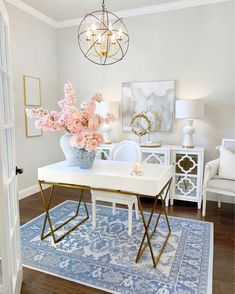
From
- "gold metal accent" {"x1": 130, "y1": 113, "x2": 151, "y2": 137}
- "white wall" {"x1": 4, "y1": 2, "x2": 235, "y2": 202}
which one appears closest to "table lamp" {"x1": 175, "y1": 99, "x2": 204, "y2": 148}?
"white wall" {"x1": 4, "y1": 2, "x2": 235, "y2": 202}

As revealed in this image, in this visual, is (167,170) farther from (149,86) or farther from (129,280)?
(149,86)

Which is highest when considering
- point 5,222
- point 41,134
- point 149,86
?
point 149,86

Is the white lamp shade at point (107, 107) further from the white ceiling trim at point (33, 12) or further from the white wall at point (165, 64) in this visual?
the white ceiling trim at point (33, 12)

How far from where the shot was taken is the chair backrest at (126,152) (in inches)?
112

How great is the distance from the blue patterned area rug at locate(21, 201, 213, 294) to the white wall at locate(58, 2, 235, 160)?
4.96ft

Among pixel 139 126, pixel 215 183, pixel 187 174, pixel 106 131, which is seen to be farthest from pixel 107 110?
pixel 215 183

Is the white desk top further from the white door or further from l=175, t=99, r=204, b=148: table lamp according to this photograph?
l=175, t=99, r=204, b=148: table lamp

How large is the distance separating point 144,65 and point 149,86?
0.36 m

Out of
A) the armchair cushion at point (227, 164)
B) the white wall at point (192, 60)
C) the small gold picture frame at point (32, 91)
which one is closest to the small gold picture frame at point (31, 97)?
the small gold picture frame at point (32, 91)

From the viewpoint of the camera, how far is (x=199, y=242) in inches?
94.7

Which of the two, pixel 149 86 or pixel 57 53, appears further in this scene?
pixel 57 53

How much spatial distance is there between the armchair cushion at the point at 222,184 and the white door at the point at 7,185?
231 centimetres

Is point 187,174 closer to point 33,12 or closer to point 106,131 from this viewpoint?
point 106,131

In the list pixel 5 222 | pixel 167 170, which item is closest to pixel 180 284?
pixel 167 170
